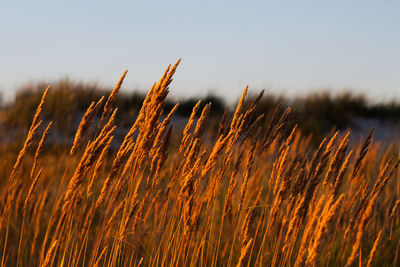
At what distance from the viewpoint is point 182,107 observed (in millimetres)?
11797

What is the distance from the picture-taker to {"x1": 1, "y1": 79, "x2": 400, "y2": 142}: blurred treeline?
953 centimetres

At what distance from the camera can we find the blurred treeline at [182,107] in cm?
953

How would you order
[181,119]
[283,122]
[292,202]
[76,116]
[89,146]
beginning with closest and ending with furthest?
[89,146]
[292,202]
[283,122]
[76,116]
[181,119]

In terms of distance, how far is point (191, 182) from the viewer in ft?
5.13

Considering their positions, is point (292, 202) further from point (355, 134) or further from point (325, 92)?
point (325, 92)

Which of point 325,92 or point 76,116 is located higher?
point 325,92

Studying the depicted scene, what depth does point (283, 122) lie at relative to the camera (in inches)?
72.2

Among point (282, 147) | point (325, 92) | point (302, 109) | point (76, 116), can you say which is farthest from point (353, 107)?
point (282, 147)

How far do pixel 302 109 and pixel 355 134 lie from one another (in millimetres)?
1374

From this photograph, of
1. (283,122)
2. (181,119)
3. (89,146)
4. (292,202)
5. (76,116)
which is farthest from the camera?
(181,119)

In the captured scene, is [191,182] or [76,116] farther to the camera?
[76,116]

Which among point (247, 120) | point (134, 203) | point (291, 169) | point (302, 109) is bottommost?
point (134, 203)

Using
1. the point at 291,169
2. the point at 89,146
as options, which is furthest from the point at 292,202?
the point at 89,146

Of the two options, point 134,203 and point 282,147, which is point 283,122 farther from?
point 134,203
